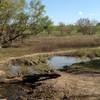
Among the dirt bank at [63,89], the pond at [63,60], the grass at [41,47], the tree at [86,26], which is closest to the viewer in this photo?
the dirt bank at [63,89]

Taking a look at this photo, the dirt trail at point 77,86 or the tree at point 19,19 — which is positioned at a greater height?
the tree at point 19,19

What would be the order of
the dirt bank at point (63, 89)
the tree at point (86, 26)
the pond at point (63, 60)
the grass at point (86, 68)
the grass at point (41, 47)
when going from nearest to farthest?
1. the dirt bank at point (63, 89)
2. the grass at point (86, 68)
3. the pond at point (63, 60)
4. the grass at point (41, 47)
5. the tree at point (86, 26)

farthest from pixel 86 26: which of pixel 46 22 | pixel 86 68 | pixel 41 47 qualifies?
pixel 86 68

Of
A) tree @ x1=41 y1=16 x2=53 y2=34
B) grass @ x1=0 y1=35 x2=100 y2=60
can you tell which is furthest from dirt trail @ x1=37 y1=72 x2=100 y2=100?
grass @ x1=0 y1=35 x2=100 y2=60

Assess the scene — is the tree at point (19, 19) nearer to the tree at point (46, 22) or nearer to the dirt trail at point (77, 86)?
the tree at point (46, 22)

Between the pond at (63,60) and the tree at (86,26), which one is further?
the tree at (86,26)

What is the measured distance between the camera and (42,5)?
36750 millimetres

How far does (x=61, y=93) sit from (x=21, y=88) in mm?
3857

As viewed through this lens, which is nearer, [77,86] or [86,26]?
[77,86]

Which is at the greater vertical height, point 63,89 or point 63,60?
point 63,89

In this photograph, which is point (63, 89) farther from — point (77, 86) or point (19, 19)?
point (19, 19)

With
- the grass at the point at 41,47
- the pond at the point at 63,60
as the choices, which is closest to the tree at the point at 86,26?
the grass at the point at 41,47

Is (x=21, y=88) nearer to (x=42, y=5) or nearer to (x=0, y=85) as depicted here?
(x=0, y=85)

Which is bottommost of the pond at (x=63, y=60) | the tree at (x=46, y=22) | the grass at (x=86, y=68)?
the pond at (x=63, y=60)
